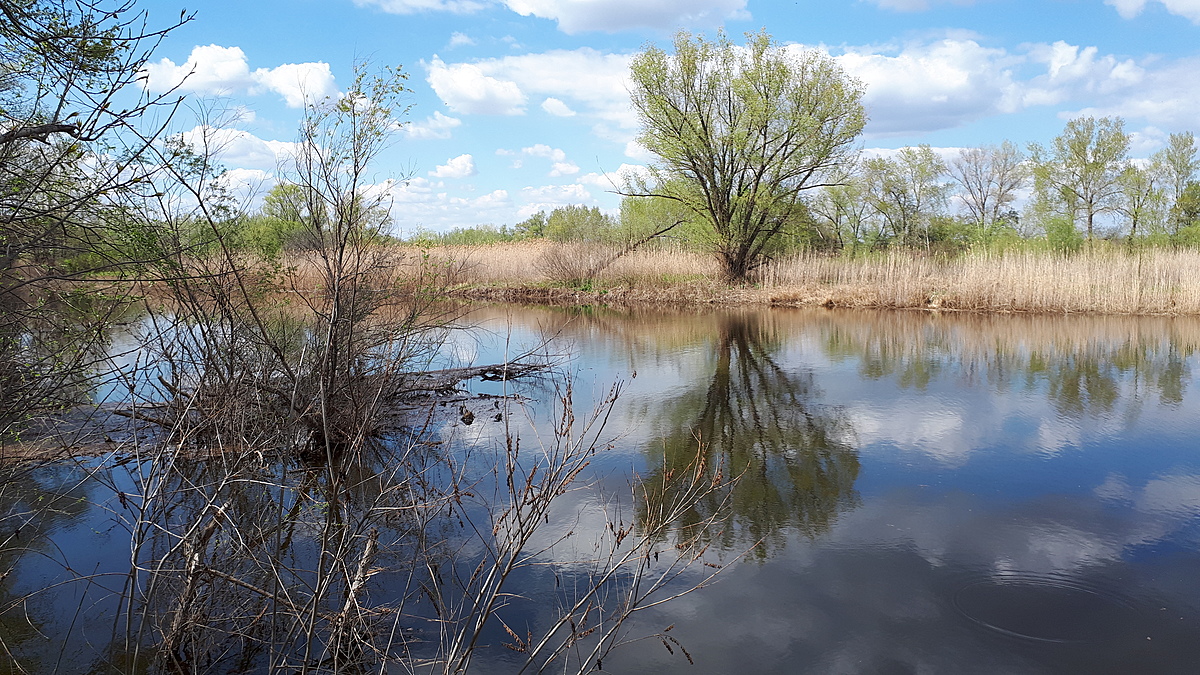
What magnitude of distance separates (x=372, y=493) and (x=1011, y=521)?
4589 millimetres

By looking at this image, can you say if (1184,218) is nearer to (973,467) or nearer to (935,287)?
(935,287)

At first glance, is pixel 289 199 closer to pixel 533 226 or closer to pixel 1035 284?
pixel 1035 284

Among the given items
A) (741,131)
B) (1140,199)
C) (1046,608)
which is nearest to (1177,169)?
(1140,199)

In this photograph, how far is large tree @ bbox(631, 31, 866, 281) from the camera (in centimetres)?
2519

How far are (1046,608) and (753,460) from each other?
285 centimetres

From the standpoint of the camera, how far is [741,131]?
25.5m

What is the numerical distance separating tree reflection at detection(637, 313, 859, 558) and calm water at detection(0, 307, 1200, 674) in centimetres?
3

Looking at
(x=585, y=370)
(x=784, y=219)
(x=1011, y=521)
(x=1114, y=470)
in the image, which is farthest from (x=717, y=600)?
(x=784, y=219)

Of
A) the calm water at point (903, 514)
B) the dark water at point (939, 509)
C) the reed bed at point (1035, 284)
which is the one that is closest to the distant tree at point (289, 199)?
the calm water at point (903, 514)

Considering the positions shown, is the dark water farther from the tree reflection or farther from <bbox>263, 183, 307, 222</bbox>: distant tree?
<bbox>263, 183, 307, 222</bbox>: distant tree

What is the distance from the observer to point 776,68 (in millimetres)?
25250

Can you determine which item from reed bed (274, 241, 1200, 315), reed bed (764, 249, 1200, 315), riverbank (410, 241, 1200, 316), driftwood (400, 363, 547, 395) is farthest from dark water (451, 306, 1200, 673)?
reed bed (764, 249, 1200, 315)

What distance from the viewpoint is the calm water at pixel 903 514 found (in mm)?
3883

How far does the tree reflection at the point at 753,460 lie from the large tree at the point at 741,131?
51.5 feet
